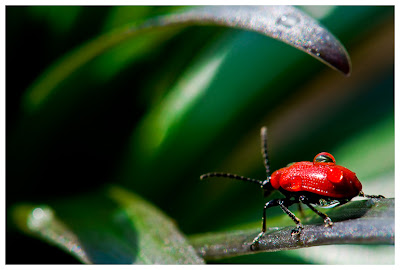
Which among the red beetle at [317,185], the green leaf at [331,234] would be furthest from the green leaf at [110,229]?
the red beetle at [317,185]

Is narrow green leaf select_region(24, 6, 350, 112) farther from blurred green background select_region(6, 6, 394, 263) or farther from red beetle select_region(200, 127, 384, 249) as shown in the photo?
red beetle select_region(200, 127, 384, 249)

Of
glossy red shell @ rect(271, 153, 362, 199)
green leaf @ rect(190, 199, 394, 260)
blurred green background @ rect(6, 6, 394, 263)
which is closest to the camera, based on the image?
green leaf @ rect(190, 199, 394, 260)

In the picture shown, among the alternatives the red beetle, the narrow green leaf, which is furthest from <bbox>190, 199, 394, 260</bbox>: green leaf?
the narrow green leaf

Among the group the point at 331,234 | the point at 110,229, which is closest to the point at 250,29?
the point at 331,234

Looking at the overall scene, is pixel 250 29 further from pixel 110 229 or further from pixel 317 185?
pixel 110 229

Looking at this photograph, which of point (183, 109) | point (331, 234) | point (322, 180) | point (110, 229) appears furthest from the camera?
point (183, 109)

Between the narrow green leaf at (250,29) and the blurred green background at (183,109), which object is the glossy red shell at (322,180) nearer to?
the narrow green leaf at (250,29)
